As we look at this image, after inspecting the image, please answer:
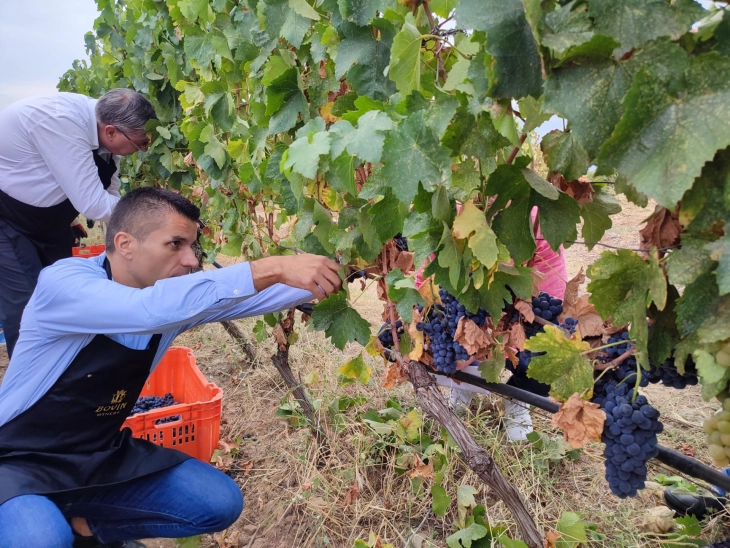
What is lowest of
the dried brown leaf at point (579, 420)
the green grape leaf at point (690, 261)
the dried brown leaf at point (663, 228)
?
the dried brown leaf at point (579, 420)

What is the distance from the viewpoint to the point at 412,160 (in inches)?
43.7

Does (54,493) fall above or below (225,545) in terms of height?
above

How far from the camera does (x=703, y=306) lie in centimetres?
90

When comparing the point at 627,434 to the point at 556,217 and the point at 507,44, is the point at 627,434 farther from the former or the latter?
the point at 507,44

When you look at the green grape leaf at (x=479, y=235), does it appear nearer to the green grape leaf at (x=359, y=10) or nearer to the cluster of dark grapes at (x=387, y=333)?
the green grape leaf at (x=359, y=10)

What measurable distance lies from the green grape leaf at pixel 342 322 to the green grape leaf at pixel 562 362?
0.69m

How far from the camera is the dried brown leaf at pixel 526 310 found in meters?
1.47

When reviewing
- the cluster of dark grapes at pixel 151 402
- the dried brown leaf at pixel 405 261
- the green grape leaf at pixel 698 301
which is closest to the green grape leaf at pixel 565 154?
the green grape leaf at pixel 698 301

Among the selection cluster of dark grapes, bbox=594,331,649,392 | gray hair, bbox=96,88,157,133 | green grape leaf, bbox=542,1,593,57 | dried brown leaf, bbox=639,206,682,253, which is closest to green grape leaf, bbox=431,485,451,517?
cluster of dark grapes, bbox=594,331,649,392

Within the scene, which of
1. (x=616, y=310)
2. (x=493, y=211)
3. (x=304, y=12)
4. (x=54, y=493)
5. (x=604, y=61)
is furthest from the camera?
(x=54, y=493)

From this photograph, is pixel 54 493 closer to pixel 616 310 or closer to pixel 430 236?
pixel 430 236

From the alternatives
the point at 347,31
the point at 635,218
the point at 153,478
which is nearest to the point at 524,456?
the point at 153,478

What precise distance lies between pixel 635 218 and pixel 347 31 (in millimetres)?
7609

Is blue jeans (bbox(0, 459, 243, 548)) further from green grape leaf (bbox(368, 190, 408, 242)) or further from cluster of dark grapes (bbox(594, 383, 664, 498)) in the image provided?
→ cluster of dark grapes (bbox(594, 383, 664, 498))
